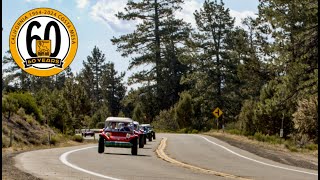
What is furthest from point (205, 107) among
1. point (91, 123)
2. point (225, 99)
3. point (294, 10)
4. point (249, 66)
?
point (294, 10)

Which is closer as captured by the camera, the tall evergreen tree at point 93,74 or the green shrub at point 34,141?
the green shrub at point 34,141

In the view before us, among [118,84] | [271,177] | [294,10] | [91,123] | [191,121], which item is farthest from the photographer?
[118,84]

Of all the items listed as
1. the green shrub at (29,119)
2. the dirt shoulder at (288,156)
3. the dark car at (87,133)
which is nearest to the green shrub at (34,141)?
the green shrub at (29,119)

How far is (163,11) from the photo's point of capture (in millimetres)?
90250

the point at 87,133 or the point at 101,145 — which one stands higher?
the point at 101,145

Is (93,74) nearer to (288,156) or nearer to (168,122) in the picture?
(168,122)

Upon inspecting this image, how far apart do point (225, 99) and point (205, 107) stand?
3936 millimetres

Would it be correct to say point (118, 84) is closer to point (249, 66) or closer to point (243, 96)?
point (243, 96)

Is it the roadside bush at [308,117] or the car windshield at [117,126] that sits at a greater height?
the roadside bush at [308,117]

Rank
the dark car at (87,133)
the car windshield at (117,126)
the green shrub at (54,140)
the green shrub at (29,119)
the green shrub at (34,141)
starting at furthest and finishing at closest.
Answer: the dark car at (87,133) → the green shrub at (29,119) → the green shrub at (54,140) → the green shrub at (34,141) → the car windshield at (117,126)

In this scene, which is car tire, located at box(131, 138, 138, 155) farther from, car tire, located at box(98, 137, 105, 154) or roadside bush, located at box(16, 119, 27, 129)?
roadside bush, located at box(16, 119, 27, 129)

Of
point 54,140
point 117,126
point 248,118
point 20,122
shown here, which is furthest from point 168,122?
point 117,126

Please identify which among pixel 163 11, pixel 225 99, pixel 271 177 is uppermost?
pixel 163 11

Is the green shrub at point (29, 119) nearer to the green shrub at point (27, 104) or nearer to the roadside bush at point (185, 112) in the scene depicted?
the green shrub at point (27, 104)
